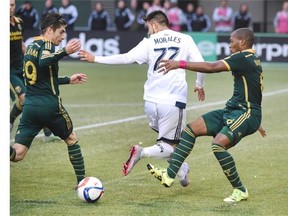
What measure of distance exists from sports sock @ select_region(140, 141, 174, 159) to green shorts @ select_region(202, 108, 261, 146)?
834mm

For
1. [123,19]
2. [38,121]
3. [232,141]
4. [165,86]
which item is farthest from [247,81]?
[123,19]

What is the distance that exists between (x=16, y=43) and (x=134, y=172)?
3.48 m

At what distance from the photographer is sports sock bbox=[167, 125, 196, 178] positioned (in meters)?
10.6

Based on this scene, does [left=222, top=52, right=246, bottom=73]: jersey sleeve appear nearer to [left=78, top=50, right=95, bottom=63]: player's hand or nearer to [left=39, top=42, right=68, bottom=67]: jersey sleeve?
[left=78, top=50, right=95, bottom=63]: player's hand

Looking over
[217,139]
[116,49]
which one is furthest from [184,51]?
[116,49]

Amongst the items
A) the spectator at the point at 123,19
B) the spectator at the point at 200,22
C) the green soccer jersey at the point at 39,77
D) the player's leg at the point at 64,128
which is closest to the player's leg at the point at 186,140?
the player's leg at the point at 64,128

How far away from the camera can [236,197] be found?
10336mm

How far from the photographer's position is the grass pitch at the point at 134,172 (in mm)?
10031

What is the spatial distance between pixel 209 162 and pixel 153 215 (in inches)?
162

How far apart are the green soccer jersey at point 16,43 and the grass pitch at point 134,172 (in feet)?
4.83

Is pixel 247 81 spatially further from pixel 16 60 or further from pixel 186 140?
pixel 16 60

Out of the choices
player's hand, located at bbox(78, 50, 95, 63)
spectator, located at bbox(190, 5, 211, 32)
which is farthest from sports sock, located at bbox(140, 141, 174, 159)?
spectator, located at bbox(190, 5, 211, 32)

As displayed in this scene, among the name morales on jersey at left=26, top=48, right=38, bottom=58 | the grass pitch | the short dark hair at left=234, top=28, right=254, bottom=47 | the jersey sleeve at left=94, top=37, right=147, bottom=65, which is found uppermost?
the short dark hair at left=234, top=28, right=254, bottom=47
